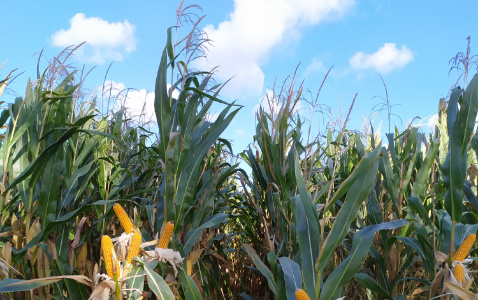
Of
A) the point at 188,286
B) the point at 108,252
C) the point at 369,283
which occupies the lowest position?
the point at 369,283

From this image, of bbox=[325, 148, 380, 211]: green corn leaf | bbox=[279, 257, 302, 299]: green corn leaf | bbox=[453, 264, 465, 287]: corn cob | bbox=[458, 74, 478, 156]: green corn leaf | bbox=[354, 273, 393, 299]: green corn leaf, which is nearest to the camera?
bbox=[325, 148, 380, 211]: green corn leaf

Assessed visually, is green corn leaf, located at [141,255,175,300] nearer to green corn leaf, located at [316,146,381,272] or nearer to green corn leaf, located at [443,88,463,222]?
green corn leaf, located at [316,146,381,272]

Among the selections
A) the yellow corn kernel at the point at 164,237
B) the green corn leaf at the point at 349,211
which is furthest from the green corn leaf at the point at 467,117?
the yellow corn kernel at the point at 164,237

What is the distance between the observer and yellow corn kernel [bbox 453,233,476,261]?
1.73 metres

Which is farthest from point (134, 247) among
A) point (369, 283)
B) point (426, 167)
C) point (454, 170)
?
point (426, 167)

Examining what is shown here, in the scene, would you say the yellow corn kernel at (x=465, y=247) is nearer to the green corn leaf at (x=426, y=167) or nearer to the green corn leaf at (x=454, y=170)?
the green corn leaf at (x=454, y=170)

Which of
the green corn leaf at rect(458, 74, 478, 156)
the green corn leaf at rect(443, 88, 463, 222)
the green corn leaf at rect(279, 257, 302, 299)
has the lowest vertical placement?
the green corn leaf at rect(279, 257, 302, 299)

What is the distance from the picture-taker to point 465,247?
1.75 metres

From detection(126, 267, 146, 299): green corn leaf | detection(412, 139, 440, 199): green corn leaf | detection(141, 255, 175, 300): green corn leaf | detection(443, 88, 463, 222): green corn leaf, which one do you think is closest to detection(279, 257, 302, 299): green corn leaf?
detection(141, 255, 175, 300): green corn leaf

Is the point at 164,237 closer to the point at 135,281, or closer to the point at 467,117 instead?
the point at 135,281

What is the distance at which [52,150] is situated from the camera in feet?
6.21

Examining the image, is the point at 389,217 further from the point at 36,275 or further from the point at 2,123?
the point at 2,123

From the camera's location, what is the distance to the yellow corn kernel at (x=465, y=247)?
1.73 metres

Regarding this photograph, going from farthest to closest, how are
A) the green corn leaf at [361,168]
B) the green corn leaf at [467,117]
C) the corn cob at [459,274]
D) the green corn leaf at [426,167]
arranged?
the green corn leaf at [426,167]
the green corn leaf at [467,117]
the corn cob at [459,274]
the green corn leaf at [361,168]
